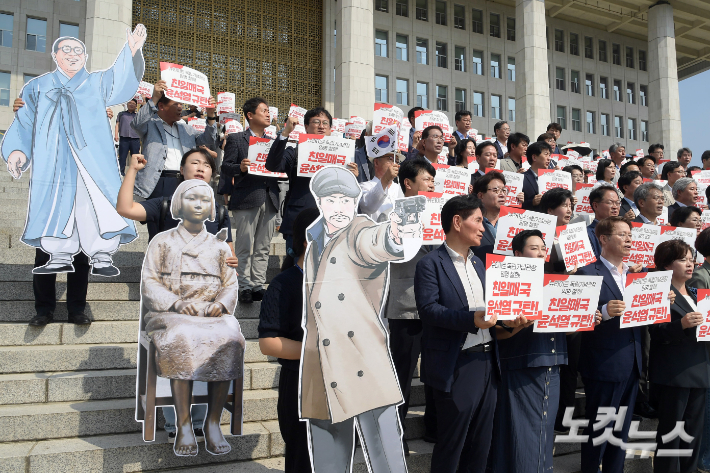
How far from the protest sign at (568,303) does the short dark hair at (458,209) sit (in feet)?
2.25

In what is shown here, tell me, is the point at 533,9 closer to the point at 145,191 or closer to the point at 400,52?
Answer: the point at 400,52

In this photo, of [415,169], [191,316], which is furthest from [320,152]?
[191,316]

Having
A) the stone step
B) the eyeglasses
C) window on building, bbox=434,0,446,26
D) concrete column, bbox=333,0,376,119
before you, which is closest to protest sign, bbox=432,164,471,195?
the stone step

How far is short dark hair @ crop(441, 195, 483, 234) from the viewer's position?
385 centimetres

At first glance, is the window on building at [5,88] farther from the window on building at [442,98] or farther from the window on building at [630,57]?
the window on building at [630,57]

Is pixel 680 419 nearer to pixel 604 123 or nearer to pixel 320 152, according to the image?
pixel 320 152

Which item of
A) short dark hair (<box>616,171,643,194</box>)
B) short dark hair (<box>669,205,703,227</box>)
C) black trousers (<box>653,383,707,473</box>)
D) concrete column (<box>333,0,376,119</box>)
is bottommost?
black trousers (<box>653,383,707,473</box>)

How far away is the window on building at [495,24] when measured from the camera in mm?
37031

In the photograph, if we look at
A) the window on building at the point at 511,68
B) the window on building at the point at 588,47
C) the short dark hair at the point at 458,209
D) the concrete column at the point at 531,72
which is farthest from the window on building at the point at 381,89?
the short dark hair at the point at 458,209

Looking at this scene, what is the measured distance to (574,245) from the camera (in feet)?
14.7

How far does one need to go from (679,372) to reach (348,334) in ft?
10.1

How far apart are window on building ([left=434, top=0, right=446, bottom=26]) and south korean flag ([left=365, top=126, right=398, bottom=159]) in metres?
32.9

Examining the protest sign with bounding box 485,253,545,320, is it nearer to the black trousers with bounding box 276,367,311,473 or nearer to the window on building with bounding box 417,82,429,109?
the black trousers with bounding box 276,367,311,473

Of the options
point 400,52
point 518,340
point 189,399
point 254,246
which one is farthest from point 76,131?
point 400,52
